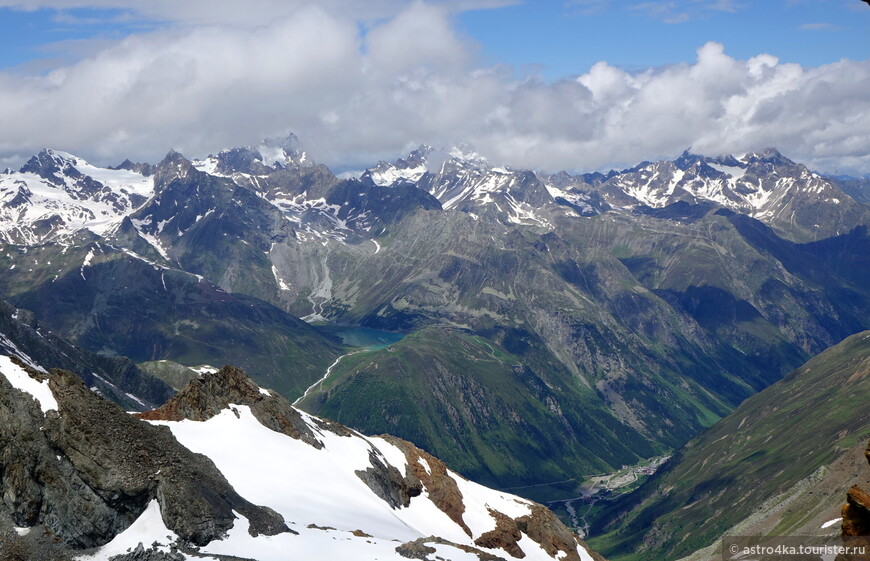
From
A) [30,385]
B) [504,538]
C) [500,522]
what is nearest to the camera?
[30,385]

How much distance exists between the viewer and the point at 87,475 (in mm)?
79750

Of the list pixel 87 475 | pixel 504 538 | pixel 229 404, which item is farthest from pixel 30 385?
pixel 504 538

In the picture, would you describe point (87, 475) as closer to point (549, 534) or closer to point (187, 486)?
point (187, 486)

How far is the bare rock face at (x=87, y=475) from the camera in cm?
7619

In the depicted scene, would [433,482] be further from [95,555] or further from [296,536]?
[95,555]

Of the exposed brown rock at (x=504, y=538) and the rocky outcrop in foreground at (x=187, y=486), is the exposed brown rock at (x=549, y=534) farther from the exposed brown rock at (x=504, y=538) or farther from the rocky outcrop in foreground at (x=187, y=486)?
the rocky outcrop in foreground at (x=187, y=486)

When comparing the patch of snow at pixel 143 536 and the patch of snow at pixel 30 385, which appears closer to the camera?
the patch of snow at pixel 143 536

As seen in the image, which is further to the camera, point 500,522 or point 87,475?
point 500,522

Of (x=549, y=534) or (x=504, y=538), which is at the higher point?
(x=504, y=538)

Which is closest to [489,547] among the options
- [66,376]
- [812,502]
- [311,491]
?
[311,491]

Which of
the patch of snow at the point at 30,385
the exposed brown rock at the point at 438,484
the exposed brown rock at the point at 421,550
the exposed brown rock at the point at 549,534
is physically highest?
the patch of snow at the point at 30,385

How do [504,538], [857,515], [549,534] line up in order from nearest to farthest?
[857,515] → [504,538] → [549,534]

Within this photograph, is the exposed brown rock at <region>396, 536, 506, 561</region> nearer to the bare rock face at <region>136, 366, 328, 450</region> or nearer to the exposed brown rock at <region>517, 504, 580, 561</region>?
the bare rock face at <region>136, 366, 328, 450</region>

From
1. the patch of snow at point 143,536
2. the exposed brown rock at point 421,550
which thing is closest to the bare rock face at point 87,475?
the patch of snow at point 143,536
